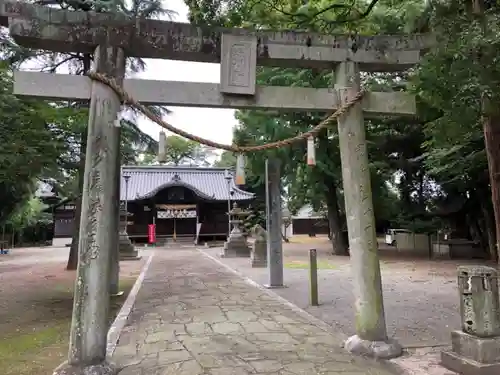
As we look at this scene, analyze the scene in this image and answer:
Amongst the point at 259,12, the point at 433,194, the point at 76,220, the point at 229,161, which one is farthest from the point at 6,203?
the point at 229,161

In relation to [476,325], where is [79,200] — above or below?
above

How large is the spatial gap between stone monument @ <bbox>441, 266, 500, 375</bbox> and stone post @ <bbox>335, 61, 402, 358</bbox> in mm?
784

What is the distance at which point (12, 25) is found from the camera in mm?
4703

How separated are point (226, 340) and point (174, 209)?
2899cm

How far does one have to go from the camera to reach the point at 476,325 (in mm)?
4602

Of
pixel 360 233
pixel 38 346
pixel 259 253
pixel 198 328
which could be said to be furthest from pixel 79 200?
pixel 360 233

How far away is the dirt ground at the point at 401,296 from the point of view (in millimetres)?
6664

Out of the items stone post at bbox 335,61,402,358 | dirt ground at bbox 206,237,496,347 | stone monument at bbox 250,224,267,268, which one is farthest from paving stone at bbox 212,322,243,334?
stone monument at bbox 250,224,267,268

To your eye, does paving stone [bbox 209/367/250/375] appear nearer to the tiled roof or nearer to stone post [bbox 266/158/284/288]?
stone post [bbox 266/158/284/288]

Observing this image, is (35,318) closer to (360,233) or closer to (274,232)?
(274,232)

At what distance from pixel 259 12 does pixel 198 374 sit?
6.08 meters

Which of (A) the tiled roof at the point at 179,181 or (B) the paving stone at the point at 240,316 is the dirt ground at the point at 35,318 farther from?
(A) the tiled roof at the point at 179,181

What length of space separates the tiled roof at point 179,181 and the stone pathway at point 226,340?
2472 centimetres

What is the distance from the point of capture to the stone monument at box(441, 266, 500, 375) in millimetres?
4473
